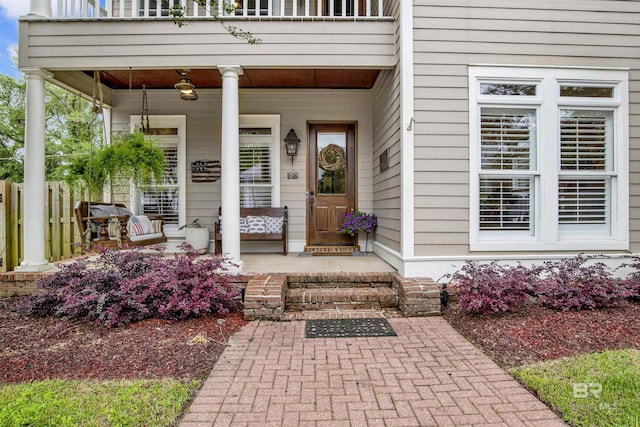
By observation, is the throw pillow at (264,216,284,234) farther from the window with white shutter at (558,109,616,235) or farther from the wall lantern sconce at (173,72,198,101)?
the window with white shutter at (558,109,616,235)

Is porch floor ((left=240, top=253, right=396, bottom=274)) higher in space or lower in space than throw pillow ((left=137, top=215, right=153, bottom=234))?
lower

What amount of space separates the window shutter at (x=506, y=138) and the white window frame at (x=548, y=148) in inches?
3.2

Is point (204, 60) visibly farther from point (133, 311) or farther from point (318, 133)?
point (133, 311)

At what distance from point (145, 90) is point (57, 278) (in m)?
3.42

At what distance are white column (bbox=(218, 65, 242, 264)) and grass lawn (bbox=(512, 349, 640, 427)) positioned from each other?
3007 millimetres

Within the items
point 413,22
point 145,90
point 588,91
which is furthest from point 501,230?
point 145,90

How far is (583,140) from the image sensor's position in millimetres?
3842

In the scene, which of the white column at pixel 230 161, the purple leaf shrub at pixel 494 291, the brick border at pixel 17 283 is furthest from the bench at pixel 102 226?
the purple leaf shrub at pixel 494 291

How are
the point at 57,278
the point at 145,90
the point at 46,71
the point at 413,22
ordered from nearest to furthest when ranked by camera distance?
the point at 57,278, the point at 413,22, the point at 46,71, the point at 145,90

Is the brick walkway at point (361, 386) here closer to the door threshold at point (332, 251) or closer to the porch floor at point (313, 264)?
the porch floor at point (313, 264)

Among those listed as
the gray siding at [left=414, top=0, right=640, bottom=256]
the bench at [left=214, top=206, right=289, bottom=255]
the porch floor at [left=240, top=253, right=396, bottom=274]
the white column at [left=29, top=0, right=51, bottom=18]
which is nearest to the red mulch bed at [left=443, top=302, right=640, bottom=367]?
the gray siding at [left=414, top=0, right=640, bottom=256]

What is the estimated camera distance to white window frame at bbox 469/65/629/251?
146 inches

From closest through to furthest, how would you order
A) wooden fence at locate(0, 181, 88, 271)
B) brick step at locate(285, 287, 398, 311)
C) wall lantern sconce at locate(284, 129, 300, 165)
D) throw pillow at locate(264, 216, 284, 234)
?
brick step at locate(285, 287, 398, 311)
wooden fence at locate(0, 181, 88, 271)
throw pillow at locate(264, 216, 284, 234)
wall lantern sconce at locate(284, 129, 300, 165)

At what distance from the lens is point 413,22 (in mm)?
Answer: 3656
